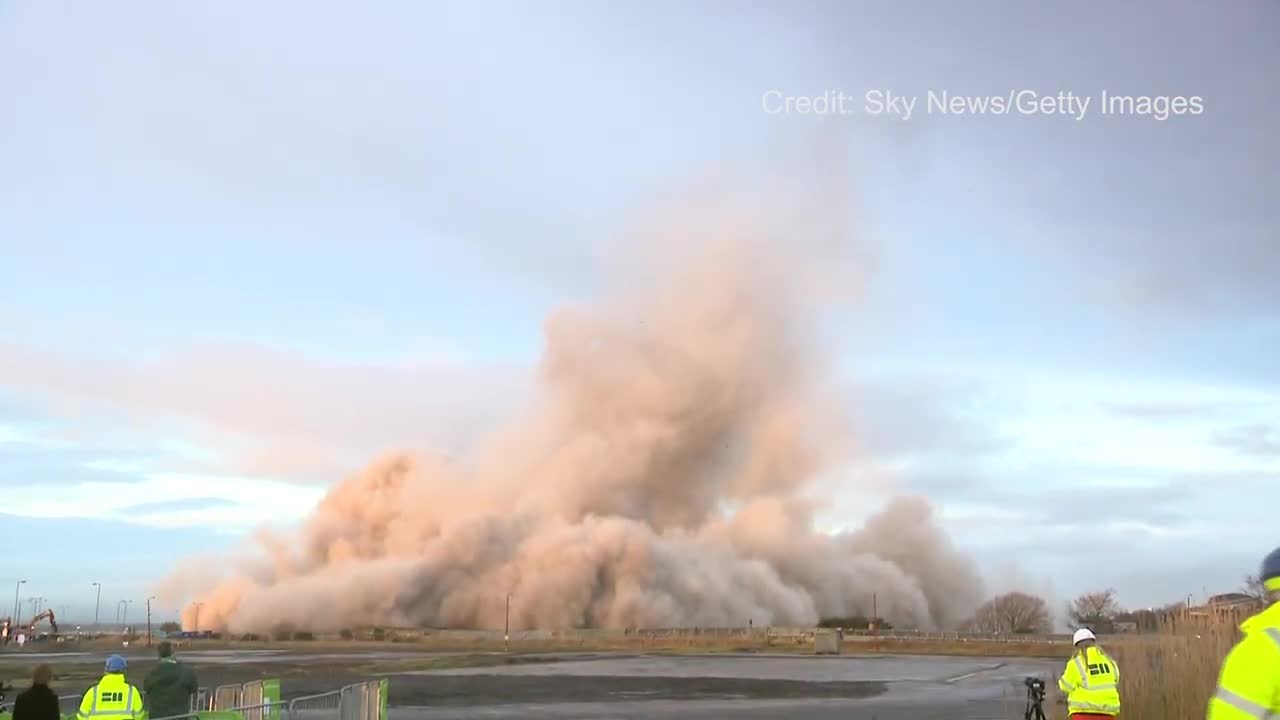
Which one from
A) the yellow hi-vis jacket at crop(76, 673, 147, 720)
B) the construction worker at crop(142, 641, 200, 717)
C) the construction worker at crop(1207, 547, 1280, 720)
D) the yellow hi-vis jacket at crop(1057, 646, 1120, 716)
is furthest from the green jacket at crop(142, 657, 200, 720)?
the construction worker at crop(1207, 547, 1280, 720)

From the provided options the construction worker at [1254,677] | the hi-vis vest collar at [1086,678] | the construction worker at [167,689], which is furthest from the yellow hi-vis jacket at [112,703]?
the construction worker at [1254,677]

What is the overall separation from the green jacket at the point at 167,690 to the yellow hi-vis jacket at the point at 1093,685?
9.47 meters

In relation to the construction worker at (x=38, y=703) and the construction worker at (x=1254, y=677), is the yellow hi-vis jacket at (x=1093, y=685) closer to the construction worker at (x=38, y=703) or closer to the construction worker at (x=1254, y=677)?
the construction worker at (x=1254, y=677)

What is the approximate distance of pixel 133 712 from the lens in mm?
10719

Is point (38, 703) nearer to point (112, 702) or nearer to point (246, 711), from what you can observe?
point (112, 702)

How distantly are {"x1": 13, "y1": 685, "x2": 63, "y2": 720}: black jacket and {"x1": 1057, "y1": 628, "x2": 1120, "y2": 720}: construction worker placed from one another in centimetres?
1020

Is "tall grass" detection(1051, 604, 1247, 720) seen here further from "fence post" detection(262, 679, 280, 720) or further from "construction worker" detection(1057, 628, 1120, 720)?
"fence post" detection(262, 679, 280, 720)

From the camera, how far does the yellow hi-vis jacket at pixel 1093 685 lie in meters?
11.1

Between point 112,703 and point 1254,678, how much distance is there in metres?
10.1

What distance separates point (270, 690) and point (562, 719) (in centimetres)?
824

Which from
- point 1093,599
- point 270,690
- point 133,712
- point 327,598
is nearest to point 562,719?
point 270,690

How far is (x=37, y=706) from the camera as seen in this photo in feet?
35.5

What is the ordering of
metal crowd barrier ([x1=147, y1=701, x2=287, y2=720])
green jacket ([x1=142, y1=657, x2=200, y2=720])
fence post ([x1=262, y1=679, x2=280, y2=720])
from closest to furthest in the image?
1. metal crowd barrier ([x1=147, y1=701, x2=287, y2=720])
2. green jacket ([x1=142, y1=657, x2=200, y2=720])
3. fence post ([x1=262, y1=679, x2=280, y2=720])

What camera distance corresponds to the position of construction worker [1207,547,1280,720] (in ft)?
14.0
